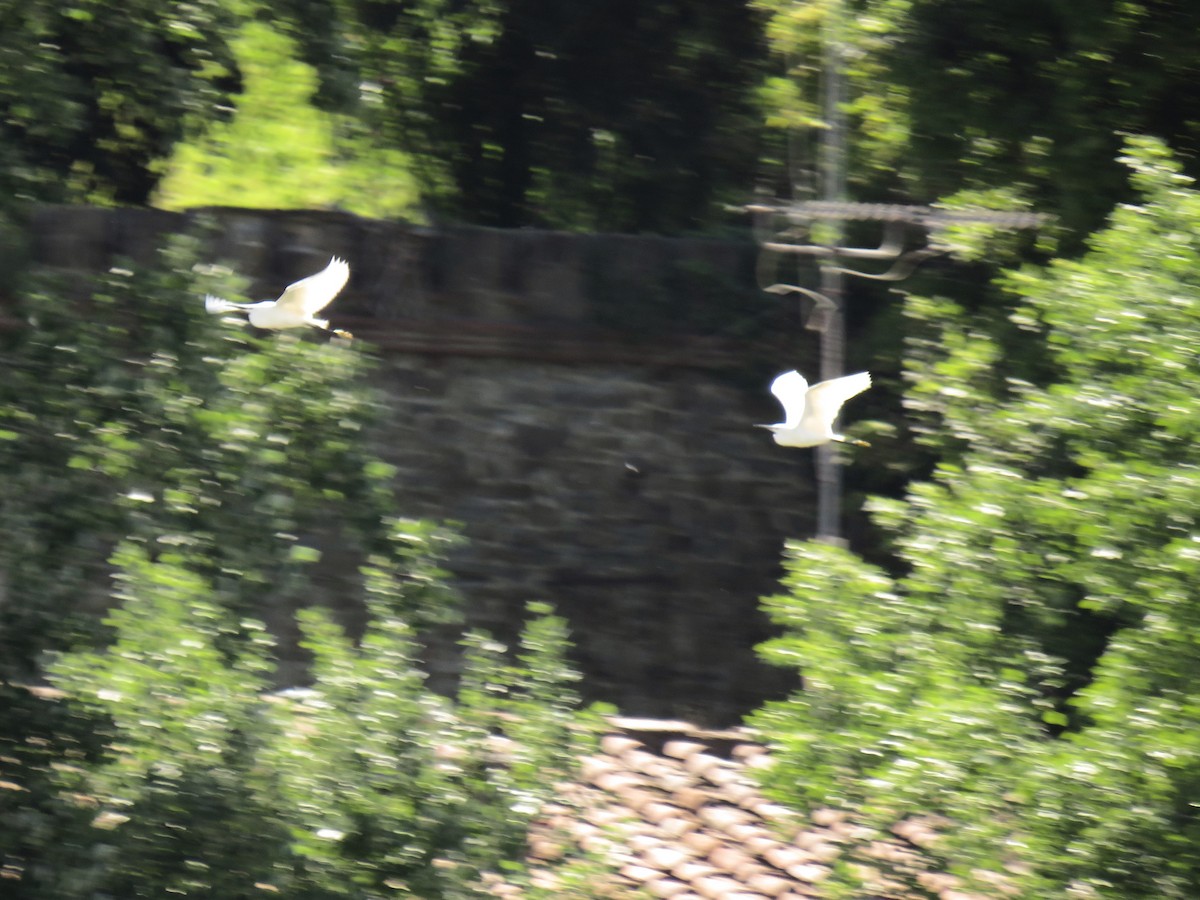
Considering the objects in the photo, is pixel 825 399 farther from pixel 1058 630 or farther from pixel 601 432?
pixel 601 432

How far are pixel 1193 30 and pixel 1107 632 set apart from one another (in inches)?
101

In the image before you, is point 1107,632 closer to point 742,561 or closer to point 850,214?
point 850,214

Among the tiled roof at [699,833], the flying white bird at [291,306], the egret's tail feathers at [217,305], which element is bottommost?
the tiled roof at [699,833]

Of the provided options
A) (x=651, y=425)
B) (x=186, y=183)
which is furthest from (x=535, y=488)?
(x=186, y=183)

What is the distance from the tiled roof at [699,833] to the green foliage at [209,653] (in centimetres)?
28

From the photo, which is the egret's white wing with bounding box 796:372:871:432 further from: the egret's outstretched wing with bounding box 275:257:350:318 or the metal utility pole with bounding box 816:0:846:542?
the metal utility pole with bounding box 816:0:846:542

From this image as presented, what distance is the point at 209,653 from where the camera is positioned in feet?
15.5

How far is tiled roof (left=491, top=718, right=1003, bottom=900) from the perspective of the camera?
4.83 metres

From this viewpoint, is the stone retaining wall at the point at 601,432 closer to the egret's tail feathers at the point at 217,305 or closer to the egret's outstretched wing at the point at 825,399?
the egret's outstretched wing at the point at 825,399

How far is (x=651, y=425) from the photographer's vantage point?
29.7 feet

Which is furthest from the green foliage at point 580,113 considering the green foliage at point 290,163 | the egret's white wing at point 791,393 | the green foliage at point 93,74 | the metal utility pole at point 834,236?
Result: the egret's white wing at point 791,393

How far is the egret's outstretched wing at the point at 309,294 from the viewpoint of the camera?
5.10 m

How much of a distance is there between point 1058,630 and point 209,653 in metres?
2.46

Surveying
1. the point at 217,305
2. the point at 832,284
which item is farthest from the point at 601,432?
the point at 217,305
